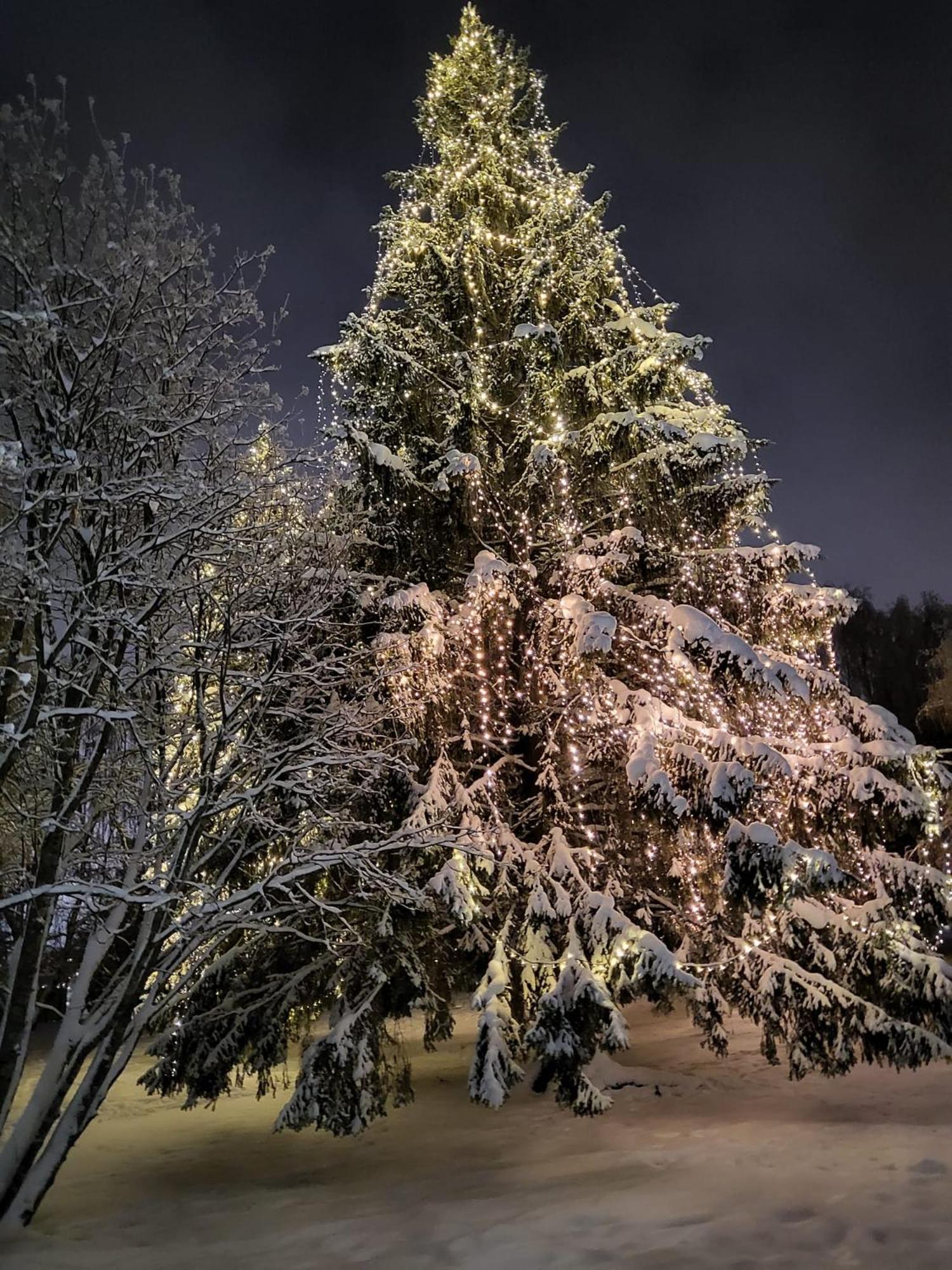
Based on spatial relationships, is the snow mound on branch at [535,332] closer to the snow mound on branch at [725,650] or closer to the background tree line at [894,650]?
the snow mound on branch at [725,650]

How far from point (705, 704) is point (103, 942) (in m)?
5.33

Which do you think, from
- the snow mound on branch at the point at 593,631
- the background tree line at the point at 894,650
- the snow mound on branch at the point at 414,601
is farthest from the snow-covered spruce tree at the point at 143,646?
the background tree line at the point at 894,650

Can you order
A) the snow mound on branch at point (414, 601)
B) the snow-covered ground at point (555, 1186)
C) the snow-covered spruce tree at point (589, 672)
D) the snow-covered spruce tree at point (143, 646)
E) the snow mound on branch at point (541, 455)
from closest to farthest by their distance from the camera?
the snow-covered ground at point (555, 1186) → the snow-covered spruce tree at point (143, 646) → the snow-covered spruce tree at point (589, 672) → the snow mound on branch at point (414, 601) → the snow mound on branch at point (541, 455)

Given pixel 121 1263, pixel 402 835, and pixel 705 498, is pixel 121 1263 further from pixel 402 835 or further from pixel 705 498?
pixel 705 498

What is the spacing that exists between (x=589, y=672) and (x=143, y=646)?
13.0 ft

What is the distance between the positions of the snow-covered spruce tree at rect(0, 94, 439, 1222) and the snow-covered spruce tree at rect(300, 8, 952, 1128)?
941mm

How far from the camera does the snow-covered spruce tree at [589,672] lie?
21.9ft

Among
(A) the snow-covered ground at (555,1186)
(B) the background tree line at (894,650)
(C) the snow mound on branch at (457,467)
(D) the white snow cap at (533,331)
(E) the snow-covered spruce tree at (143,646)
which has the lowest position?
(A) the snow-covered ground at (555,1186)

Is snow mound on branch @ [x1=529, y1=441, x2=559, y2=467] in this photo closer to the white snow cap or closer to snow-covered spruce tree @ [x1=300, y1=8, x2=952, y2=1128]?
snow-covered spruce tree @ [x1=300, y1=8, x2=952, y2=1128]

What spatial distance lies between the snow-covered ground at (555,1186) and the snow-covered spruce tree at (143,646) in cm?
87

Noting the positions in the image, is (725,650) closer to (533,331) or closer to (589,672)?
(589,672)

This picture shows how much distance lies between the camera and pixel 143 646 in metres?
5.61

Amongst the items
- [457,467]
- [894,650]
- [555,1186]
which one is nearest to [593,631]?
[457,467]

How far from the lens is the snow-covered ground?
4.41m
